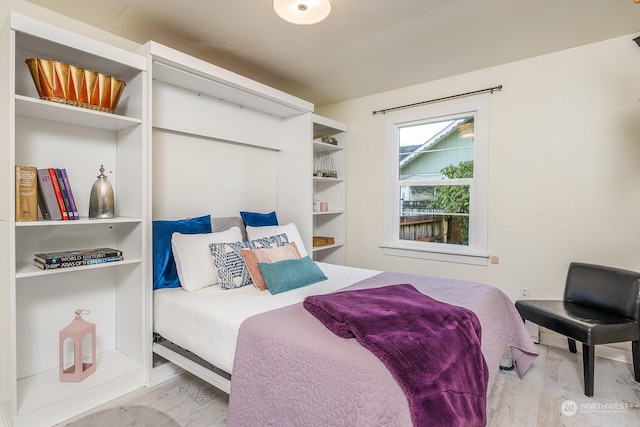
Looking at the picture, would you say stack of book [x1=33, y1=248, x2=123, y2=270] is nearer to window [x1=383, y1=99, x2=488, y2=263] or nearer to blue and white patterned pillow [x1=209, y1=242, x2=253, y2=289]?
blue and white patterned pillow [x1=209, y1=242, x2=253, y2=289]

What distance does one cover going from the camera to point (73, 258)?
1.87 m

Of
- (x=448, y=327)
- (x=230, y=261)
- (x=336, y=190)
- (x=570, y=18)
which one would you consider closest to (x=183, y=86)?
(x=230, y=261)

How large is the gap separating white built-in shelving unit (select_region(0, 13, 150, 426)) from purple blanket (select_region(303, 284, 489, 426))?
1.32 m

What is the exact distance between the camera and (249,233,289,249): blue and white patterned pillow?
247cm

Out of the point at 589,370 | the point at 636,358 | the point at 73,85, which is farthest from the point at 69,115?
the point at 636,358

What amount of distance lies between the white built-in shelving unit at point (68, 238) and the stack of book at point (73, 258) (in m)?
0.04

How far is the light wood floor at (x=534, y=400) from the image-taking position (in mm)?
1812

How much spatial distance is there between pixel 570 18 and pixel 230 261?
2778mm

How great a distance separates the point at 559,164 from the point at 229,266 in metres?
2.72

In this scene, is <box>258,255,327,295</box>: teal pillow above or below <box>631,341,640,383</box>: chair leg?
above


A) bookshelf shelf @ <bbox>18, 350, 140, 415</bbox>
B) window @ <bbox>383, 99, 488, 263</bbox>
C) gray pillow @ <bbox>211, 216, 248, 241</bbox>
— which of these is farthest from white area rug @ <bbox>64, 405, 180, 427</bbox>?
window @ <bbox>383, 99, 488, 263</bbox>

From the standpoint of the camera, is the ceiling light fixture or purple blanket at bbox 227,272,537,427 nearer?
purple blanket at bbox 227,272,537,427

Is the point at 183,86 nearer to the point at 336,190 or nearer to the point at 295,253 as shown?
the point at 295,253

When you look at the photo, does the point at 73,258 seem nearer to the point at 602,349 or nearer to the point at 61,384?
the point at 61,384
